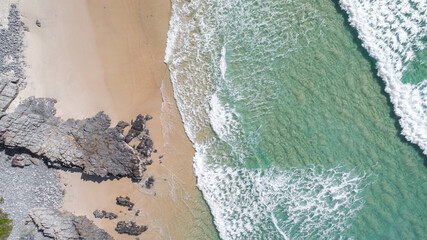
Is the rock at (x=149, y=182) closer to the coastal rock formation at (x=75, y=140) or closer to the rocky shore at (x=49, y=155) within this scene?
the rocky shore at (x=49, y=155)

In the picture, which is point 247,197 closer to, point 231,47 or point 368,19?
point 231,47

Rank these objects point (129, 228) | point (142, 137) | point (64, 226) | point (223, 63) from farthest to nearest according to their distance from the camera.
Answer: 1. point (223, 63)
2. point (142, 137)
3. point (129, 228)
4. point (64, 226)

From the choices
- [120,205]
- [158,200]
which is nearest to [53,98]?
[120,205]

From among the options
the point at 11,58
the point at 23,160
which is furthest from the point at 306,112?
the point at 11,58

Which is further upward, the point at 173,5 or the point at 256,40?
the point at 173,5

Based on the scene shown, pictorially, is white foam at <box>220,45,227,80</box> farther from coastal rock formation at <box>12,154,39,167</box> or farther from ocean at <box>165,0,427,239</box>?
coastal rock formation at <box>12,154,39,167</box>

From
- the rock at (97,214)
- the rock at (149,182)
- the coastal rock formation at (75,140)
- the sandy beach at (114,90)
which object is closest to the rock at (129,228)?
the sandy beach at (114,90)

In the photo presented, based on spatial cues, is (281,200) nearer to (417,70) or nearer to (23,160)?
(417,70)
